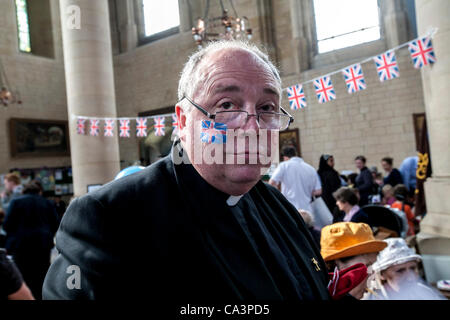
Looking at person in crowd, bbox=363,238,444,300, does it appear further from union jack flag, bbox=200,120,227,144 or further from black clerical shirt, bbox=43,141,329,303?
union jack flag, bbox=200,120,227,144

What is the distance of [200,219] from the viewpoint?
2.56 feet

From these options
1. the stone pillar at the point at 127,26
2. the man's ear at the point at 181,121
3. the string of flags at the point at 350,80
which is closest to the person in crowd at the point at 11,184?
the string of flags at the point at 350,80

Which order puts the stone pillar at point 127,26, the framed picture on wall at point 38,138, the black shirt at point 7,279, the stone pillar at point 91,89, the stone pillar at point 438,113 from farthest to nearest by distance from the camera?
the stone pillar at point 127,26 < the framed picture on wall at point 38,138 < the stone pillar at point 91,89 < the stone pillar at point 438,113 < the black shirt at point 7,279

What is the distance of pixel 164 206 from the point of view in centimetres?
74

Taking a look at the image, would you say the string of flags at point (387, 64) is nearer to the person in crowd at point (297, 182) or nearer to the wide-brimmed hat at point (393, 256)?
the person in crowd at point (297, 182)

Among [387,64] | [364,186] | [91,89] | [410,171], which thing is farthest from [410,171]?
[91,89]

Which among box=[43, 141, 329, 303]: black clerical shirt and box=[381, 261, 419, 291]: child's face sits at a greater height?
box=[43, 141, 329, 303]: black clerical shirt

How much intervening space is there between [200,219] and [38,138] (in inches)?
452

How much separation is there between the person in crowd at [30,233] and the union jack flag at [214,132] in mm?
3572

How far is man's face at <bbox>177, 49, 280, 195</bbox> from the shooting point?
2.41 ft

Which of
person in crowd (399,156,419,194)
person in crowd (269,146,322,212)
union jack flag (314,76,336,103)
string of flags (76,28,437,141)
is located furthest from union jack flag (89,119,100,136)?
person in crowd (399,156,419,194)

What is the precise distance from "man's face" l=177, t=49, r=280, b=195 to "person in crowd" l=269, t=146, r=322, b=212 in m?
3.67

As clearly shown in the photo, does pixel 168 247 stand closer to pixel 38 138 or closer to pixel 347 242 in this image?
pixel 347 242

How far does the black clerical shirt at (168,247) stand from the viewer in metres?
0.65
